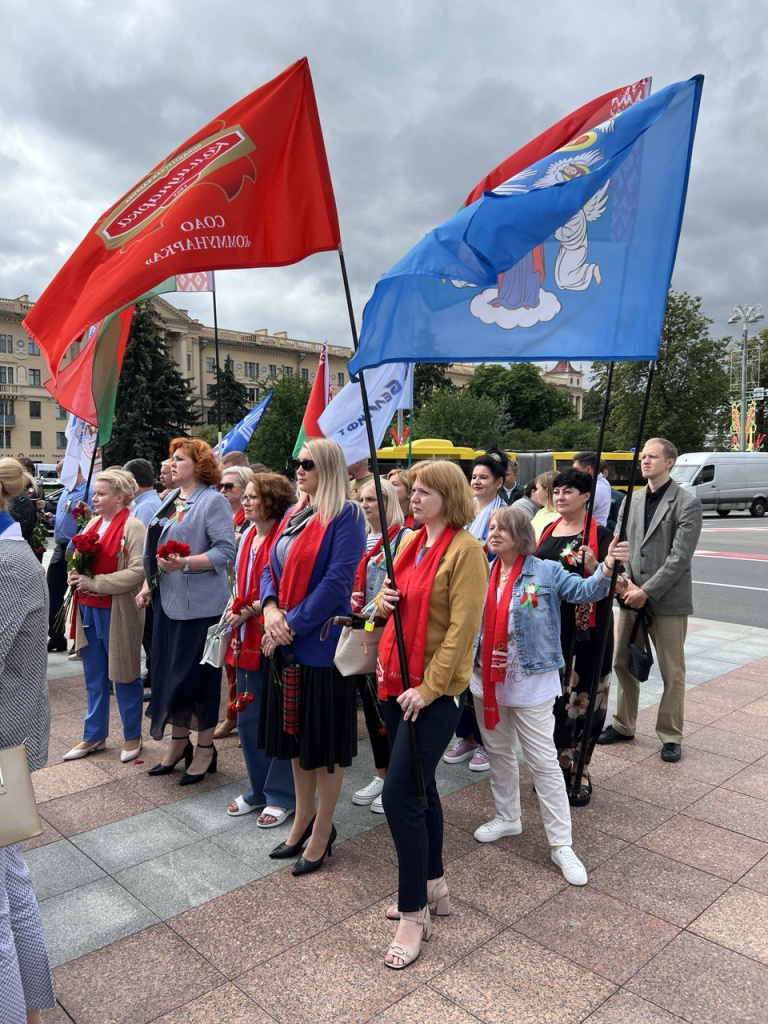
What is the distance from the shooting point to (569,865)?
3498 millimetres

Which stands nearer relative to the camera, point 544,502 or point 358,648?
point 358,648

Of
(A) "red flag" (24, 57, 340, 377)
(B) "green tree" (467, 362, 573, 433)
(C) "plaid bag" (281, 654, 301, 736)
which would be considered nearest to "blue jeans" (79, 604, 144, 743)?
(C) "plaid bag" (281, 654, 301, 736)

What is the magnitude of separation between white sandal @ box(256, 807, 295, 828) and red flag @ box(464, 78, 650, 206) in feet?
12.0

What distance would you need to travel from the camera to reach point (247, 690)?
13.9ft

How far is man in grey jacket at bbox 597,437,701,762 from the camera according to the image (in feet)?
16.3

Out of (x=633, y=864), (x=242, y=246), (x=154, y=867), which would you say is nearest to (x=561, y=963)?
(x=633, y=864)

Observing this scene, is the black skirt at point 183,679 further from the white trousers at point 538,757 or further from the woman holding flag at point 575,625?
the woman holding flag at point 575,625

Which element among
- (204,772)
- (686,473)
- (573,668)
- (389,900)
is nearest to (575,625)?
(573,668)

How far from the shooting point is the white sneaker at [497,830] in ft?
12.6

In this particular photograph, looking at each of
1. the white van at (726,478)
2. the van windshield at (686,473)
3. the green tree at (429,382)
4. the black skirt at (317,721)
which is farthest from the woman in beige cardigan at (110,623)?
the green tree at (429,382)

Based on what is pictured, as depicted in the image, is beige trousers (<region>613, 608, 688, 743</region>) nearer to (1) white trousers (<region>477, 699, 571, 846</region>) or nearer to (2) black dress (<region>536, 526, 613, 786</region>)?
(2) black dress (<region>536, 526, 613, 786</region>)

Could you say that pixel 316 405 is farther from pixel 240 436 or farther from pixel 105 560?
pixel 105 560

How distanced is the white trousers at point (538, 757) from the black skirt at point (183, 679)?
1762mm

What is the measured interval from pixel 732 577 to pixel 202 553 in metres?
12.6
